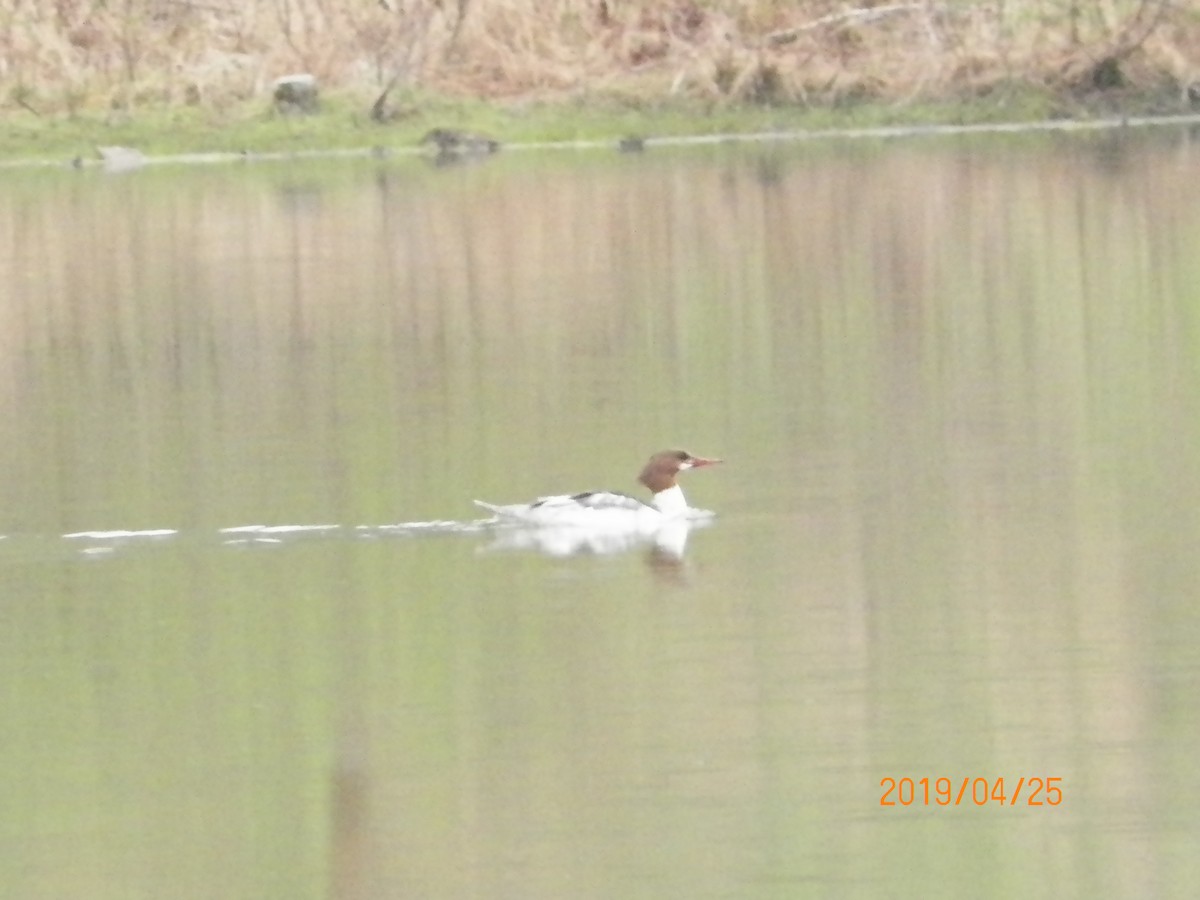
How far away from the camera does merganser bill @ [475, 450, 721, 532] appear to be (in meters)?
11.4

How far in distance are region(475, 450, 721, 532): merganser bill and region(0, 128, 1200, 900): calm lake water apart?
191mm

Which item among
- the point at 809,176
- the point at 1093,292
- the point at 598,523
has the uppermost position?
the point at 809,176

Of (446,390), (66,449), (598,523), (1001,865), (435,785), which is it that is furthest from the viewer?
(446,390)

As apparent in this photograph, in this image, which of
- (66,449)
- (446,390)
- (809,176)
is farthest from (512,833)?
(809,176)

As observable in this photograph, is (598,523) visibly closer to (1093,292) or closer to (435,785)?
(435,785)

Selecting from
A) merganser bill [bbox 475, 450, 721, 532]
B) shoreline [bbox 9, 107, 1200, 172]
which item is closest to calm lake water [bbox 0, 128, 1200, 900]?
merganser bill [bbox 475, 450, 721, 532]

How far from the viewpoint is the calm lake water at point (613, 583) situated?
7.36 m

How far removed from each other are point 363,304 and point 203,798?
40.8 feet

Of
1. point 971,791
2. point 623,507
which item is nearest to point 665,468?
point 623,507

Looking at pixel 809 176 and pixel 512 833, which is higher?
pixel 809 176

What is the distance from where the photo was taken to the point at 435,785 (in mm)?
7816

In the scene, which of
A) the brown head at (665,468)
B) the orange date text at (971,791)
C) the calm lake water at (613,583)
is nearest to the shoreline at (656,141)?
the calm lake water at (613,583)

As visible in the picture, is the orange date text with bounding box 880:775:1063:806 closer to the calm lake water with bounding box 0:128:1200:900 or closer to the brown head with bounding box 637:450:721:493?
the calm lake water with bounding box 0:128:1200:900

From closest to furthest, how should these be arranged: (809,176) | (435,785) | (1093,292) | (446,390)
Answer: (435,785) → (446,390) → (1093,292) → (809,176)
